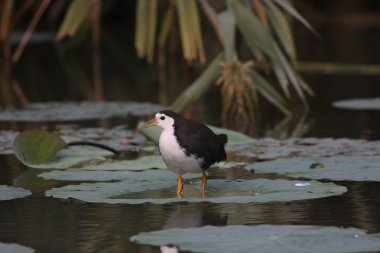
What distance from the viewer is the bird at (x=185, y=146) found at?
257 inches

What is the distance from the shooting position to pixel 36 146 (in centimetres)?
789

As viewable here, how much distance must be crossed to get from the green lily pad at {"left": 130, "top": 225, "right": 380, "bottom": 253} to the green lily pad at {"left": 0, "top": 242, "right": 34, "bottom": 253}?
0.50m

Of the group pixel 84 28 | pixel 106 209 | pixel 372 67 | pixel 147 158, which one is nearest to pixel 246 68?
pixel 147 158

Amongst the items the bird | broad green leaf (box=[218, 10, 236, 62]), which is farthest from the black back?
broad green leaf (box=[218, 10, 236, 62])

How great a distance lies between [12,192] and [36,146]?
48.2 inches

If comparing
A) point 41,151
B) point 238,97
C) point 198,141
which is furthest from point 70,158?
point 238,97

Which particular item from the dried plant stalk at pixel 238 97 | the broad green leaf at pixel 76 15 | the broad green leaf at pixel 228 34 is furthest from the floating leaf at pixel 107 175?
the broad green leaf at pixel 76 15

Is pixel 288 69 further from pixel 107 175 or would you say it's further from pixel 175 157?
pixel 175 157

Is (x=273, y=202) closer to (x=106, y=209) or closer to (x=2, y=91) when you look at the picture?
(x=106, y=209)

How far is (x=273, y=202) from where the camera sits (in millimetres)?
6418

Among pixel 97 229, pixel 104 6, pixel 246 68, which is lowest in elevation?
pixel 97 229

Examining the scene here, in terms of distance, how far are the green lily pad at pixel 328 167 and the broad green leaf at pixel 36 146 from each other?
1409 millimetres

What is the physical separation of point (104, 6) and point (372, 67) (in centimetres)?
806

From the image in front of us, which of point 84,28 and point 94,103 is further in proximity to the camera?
point 84,28
